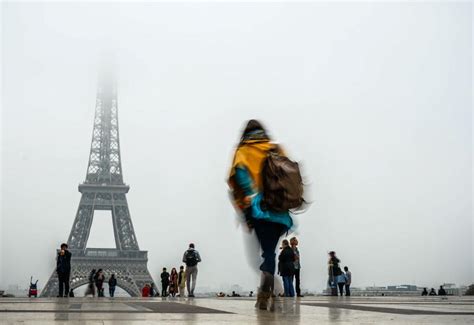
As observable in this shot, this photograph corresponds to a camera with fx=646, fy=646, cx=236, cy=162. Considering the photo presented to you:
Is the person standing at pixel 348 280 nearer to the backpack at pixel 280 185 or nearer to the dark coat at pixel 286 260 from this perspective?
the dark coat at pixel 286 260

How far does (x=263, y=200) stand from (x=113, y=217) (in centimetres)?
6033

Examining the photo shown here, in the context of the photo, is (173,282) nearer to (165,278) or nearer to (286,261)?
(165,278)

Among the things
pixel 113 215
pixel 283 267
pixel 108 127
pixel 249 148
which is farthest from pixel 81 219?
pixel 249 148

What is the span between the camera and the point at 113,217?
214ft

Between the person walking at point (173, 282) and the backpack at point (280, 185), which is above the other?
the backpack at point (280, 185)

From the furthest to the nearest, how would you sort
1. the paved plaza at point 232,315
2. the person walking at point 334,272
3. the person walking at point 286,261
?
the person walking at point 334,272, the person walking at point 286,261, the paved plaza at point 232,315

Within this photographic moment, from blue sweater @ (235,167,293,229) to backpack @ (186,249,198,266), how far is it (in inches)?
477

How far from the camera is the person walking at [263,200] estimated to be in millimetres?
6477

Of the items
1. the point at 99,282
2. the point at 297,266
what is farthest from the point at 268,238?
the point at 99,282

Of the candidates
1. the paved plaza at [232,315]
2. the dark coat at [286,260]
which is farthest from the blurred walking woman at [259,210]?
the dark coat at [286,260]

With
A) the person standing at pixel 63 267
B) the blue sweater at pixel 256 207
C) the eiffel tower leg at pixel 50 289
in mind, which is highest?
the blue sweater at pixel 256 207

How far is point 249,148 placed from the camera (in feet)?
22.1

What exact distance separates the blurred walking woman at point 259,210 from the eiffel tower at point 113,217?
1992 inches

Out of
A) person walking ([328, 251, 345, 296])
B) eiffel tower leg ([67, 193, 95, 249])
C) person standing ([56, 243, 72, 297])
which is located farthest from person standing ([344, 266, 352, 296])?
eiffel tower leg ([67, 193, 95, 249])
